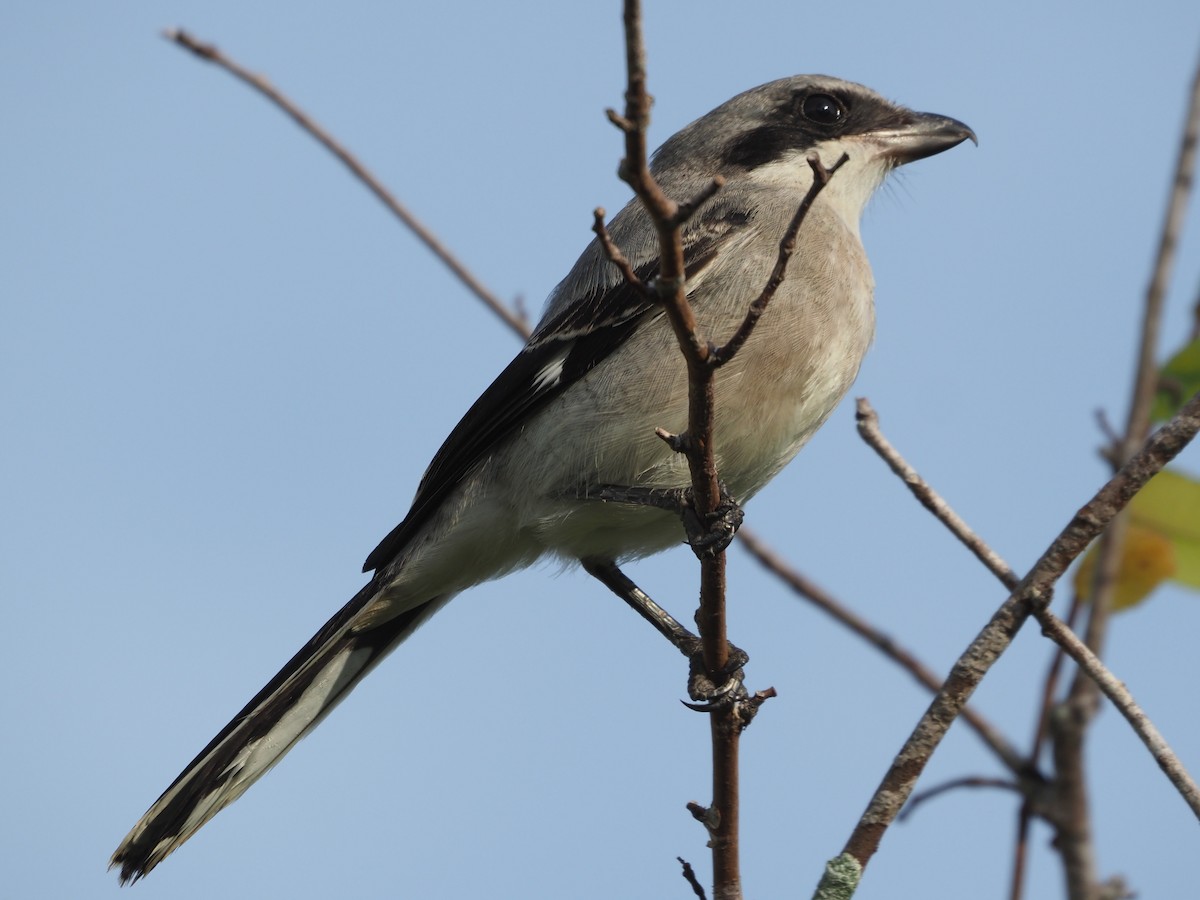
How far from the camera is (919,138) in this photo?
4977 millimetres

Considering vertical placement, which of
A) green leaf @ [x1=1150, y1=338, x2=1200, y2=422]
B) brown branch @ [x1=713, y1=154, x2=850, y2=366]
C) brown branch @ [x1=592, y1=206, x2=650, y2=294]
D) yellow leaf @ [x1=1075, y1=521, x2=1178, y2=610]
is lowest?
brown branch @ [x1=592, y1=206, x2=650, y2=294]

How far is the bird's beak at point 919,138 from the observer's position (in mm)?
4957

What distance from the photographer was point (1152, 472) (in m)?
2.63

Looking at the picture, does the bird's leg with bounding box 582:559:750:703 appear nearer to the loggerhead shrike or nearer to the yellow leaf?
the loggerhead shrike

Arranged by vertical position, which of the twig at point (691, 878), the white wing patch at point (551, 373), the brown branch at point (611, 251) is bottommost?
the twig at point (691, 878)

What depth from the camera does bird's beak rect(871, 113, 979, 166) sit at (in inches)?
195

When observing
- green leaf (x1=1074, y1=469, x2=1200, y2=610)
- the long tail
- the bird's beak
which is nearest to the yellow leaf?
green leaf (x1=1074, y1=469, x2=1200, y2=610)

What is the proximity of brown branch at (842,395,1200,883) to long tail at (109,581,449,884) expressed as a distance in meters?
2.09

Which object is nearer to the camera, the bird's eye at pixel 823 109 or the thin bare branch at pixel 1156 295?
the thin bare branch at pixel 1156 295

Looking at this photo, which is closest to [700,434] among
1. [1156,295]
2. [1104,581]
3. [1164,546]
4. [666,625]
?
[1104,581]

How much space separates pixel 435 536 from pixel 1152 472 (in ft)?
8.24

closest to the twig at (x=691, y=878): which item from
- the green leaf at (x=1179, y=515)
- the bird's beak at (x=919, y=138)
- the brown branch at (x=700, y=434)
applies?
the brown branch at (x=700, y=434)

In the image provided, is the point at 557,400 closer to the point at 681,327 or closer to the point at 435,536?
the point at 435,536

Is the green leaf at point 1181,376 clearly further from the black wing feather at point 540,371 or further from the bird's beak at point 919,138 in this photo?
the bird's beak at point 919,138
